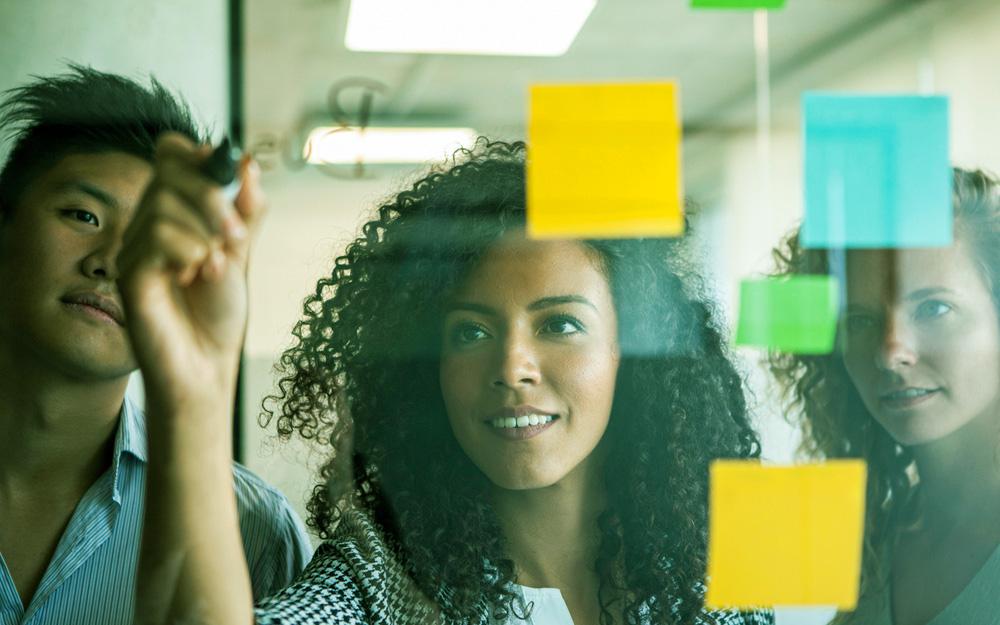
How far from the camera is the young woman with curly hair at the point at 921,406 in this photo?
0.75 metres

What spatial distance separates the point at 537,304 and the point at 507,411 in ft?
0.33

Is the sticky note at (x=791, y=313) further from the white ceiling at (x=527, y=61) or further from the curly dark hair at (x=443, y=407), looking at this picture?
the white ceiling at (x=527, y=61)

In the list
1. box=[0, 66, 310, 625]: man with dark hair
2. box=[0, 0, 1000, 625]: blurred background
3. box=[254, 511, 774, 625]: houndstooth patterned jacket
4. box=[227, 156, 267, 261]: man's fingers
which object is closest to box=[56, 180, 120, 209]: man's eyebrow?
box=[0, 66, 310, 625]: man with dark hair

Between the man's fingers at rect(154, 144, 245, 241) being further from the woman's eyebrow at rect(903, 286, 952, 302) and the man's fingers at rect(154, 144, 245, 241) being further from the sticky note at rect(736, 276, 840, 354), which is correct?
the woman's eyebrow at rect(903, 286, 952, 302)

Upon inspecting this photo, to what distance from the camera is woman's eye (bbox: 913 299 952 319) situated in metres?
0.75

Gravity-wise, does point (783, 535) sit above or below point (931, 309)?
below

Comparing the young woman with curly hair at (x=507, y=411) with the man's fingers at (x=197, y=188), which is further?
the young woman with curly hair at (x=507, y=411)

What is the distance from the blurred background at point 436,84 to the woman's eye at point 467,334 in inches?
5.3

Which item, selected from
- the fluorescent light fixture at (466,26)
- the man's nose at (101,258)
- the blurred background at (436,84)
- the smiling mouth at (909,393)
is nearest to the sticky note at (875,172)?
the blurred background at (436,84)

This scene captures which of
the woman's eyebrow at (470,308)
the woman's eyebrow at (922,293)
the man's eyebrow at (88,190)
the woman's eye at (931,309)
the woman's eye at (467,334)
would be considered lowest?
the woman's eye at (467,334)

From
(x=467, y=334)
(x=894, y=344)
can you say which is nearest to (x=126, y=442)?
(x=467, y=334)

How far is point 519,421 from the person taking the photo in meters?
0.68

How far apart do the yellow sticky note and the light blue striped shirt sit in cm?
40

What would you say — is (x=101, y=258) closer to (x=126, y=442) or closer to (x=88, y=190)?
(x=88, y=190)
